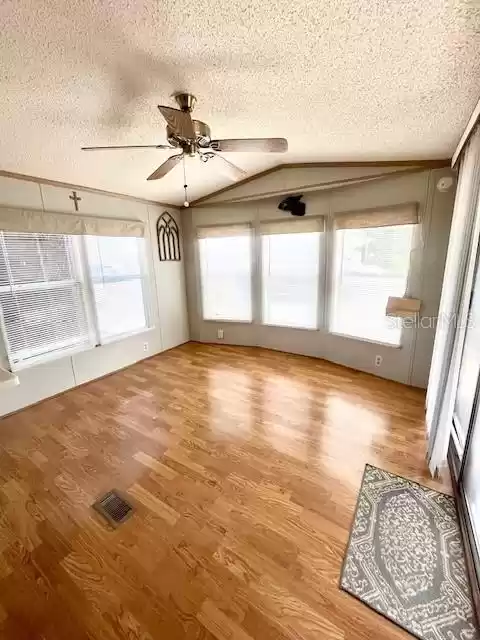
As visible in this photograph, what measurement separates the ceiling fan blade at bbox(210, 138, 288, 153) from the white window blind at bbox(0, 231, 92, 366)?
226 cm

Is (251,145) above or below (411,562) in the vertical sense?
above

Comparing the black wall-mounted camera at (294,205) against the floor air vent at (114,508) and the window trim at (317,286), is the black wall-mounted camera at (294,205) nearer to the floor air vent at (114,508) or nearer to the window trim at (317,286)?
the window trim at (317,286)

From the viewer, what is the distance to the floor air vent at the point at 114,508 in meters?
1.57

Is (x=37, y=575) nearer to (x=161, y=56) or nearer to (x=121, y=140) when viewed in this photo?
(x=161, y=56)

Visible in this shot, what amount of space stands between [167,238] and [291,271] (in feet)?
6.68

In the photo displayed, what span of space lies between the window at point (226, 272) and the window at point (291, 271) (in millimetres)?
296

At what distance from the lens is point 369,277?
312cm

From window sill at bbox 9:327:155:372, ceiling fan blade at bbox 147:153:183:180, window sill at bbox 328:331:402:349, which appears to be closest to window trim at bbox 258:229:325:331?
window sill at bbox 328:331:402:349

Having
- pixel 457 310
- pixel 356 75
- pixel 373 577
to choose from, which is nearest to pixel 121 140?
pixel 356 75

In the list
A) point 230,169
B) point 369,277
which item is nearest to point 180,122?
point 230,169

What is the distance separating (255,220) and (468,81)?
2.77 metres

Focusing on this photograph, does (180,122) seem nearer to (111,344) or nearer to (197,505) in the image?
(197,505)

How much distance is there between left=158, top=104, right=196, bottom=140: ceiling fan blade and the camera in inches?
55.2

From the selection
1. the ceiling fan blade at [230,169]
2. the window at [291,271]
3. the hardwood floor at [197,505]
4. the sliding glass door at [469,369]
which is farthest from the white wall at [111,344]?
the sliding glass door at [469,369]
